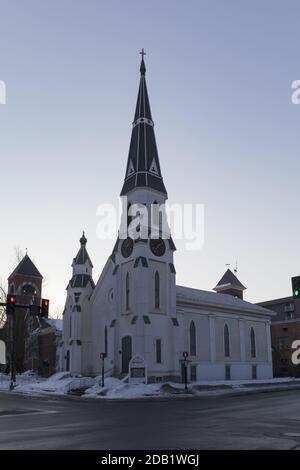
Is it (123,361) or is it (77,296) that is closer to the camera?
(123,361)

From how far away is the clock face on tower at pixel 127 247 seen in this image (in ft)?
141

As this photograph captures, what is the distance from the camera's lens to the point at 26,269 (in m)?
88.8

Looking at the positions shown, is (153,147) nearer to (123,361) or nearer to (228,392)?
(123,361)

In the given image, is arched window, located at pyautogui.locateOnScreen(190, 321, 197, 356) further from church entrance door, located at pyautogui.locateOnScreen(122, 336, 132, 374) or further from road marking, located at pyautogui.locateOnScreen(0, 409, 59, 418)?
road marking, located at pyautogui.locateOnScreen(0, 409, 59, 418)

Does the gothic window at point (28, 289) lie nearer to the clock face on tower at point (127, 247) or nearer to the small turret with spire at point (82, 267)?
the small turret with spire at point (82, 267)

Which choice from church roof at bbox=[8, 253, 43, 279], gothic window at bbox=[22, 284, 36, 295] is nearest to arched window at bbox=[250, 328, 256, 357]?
gothic window at bbox=[22, 284, 36, 295]

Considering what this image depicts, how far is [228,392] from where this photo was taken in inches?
1356

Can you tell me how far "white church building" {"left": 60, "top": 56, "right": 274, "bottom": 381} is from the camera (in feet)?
134

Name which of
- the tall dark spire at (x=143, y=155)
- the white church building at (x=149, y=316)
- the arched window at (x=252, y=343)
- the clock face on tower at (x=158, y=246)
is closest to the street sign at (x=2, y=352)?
the white church building at (x=149, y=316)

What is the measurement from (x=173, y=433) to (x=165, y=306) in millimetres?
29346

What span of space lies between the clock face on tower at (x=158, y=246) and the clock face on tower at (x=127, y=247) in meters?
1.85

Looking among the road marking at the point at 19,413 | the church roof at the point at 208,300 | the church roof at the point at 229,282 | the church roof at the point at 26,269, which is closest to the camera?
the road marking at the point at 19,413

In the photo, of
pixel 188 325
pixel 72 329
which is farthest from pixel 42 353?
pixel 188 325

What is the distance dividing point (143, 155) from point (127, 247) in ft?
30.3
